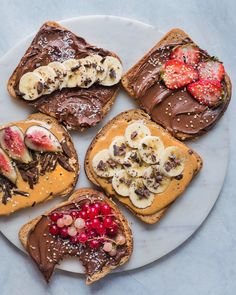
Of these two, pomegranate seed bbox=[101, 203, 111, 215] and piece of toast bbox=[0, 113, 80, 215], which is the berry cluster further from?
piece of toast bbox=[0, 113, 80, 215]

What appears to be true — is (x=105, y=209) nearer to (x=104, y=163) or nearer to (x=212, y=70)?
(x=104, y=163)

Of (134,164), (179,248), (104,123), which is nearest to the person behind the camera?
(134,164)

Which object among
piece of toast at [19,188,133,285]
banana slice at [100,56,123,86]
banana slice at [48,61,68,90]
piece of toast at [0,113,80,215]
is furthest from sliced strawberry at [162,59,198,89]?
piece of toast at [19,188,133,285]

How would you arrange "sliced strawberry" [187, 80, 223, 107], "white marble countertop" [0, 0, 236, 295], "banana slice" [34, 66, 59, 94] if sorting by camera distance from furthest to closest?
"white marble countertop" [0, 0, 236, 295]
"sliced strawberry" [187, 80, 223, 107]
"banana slice" [34, 66, 59, 94]

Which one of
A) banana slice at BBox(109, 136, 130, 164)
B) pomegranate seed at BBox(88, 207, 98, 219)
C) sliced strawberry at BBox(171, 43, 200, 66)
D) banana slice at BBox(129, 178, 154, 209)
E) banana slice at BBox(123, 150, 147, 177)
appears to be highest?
sliced strawberry at BBox(171, 43, 200, 66)

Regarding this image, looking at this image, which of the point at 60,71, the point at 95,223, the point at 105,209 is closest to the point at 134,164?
the point at 105,209

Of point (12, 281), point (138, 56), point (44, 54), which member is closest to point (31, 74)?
point (44, 54)
